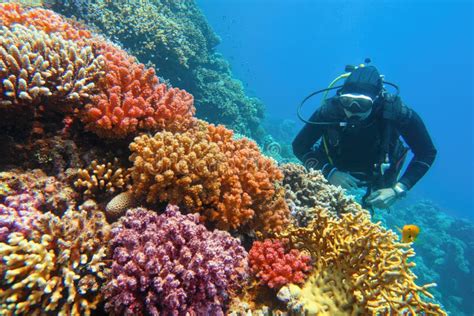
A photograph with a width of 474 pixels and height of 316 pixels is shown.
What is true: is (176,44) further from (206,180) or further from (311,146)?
(206,180)

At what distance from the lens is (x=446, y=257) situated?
1805 cm

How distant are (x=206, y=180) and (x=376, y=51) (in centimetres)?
16283

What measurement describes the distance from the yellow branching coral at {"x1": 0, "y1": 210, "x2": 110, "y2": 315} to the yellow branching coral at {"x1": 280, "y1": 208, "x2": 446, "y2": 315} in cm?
179

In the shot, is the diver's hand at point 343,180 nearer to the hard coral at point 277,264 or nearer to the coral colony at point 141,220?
the coral colony at point 141,220

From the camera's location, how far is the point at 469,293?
1625 cm

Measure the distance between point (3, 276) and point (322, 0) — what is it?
154 meters

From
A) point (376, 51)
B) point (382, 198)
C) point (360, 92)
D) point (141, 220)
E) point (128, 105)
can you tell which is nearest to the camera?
point (141, 220)

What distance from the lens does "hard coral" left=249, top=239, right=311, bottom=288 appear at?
268 centimetres

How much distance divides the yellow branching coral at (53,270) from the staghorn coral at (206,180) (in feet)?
2.48

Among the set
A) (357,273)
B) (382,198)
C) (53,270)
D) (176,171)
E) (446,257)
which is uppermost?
(446,257)

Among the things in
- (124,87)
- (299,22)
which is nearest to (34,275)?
(124,87)

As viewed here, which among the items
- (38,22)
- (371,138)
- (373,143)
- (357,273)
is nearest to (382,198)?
(373,143)

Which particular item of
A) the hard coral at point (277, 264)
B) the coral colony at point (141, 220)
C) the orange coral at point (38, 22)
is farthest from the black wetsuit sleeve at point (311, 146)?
the orange coral at point (38, 22)

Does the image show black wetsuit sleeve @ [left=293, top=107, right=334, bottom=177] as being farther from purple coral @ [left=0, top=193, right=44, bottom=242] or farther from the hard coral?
purple coral @ [left=0, top=193, right=44, bottom=242]
